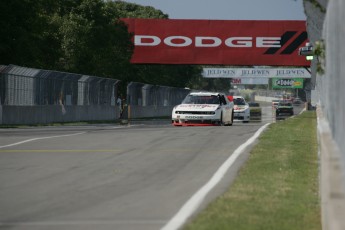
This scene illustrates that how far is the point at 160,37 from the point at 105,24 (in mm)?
3670

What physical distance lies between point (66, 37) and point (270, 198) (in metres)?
46.5

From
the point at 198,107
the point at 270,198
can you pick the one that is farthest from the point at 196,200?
the point at 198,107

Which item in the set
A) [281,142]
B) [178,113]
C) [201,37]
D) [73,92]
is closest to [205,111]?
[178,113]

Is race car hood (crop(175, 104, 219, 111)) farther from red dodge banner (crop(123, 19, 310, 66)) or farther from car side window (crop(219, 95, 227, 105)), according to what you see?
red dodge banner (crop(123, 19, 310, 66))

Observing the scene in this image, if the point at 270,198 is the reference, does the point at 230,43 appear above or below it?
above

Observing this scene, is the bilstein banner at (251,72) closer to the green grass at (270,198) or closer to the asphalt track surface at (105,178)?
the asphalt track surface at (105,178)

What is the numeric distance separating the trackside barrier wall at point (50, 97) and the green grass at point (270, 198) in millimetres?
24241

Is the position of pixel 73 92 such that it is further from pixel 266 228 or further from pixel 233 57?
pixel 266 228

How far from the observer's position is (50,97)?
45344 mm

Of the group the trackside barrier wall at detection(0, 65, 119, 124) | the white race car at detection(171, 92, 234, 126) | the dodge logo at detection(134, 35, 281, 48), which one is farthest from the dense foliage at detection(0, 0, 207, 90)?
the white race car at detection(171, 92, 234, 126)

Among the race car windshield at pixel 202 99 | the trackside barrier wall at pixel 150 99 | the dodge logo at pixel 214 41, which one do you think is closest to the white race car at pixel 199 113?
the race car windshield at pixel 202 99

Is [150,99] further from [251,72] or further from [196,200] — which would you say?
[196,200]

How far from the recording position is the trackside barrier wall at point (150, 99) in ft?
209

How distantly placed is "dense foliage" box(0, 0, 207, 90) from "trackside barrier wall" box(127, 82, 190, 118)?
147 cm
